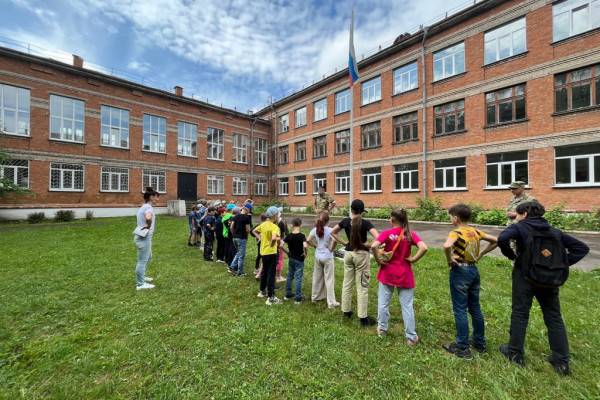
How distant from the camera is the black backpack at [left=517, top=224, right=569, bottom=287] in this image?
2871 mm

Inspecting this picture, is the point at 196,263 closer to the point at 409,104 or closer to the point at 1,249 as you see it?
the point at 1,249

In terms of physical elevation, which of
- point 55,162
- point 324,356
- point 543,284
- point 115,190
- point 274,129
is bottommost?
point 324,356

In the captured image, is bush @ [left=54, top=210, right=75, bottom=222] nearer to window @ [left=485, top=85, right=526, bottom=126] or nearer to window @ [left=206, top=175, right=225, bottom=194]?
window @ [left=206, top=175, right=225, bottom=194]

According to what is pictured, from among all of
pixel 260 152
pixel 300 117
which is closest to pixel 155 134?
pixel 260 152

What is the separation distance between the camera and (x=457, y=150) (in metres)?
17.5

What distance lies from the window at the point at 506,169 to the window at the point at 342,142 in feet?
36.3

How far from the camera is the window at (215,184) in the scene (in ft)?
90.8

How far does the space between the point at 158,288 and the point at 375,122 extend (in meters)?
20.6

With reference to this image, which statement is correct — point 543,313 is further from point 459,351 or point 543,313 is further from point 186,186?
point 186,186

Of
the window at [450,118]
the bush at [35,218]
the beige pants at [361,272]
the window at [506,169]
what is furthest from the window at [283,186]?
the beige pants at [361,272]

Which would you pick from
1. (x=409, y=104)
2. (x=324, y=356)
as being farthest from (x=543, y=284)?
(x=409, y=104)

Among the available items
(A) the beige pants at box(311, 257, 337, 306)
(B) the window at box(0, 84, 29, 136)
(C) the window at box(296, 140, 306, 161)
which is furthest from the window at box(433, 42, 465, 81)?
(B) the window at box(0, 84, 29, 136)

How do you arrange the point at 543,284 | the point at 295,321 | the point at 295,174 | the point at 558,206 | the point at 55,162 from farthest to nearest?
the point at 295,174
the point at 55,162
the point at 558,206
the point at 295,321
the point at 543,284

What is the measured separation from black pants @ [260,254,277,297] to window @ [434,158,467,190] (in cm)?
1614
